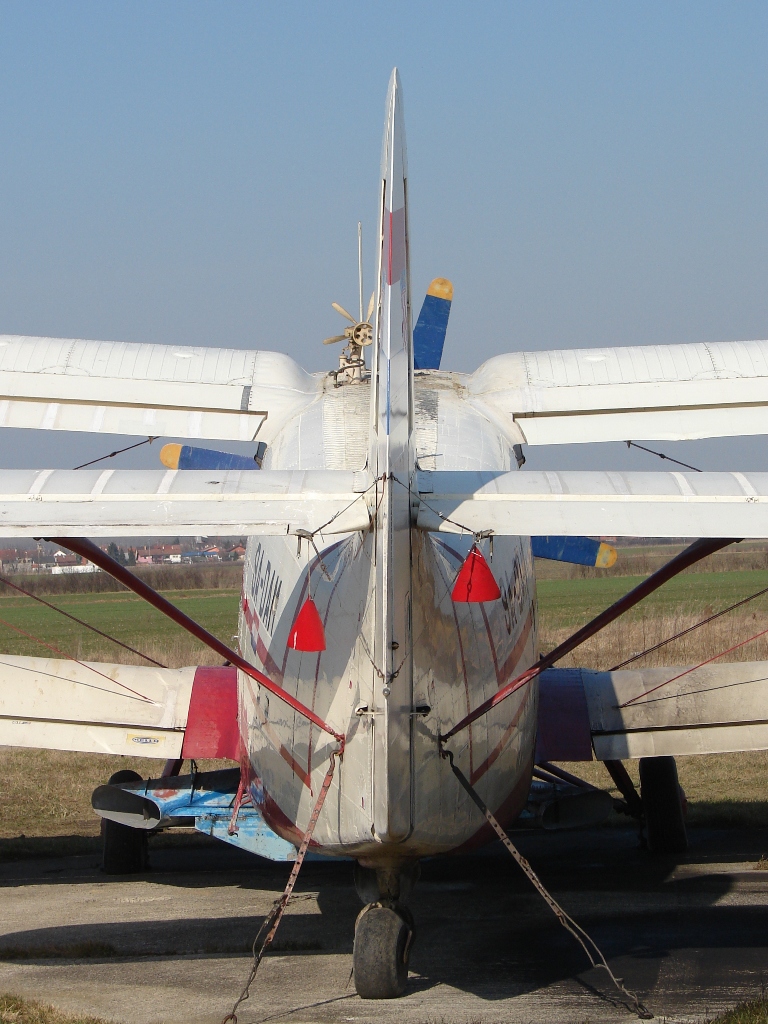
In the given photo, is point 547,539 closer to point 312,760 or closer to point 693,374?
point 693,374

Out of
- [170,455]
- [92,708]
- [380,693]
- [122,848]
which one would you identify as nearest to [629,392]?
[170,455]

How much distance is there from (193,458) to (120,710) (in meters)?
2.86

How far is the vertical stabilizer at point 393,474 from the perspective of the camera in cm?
495

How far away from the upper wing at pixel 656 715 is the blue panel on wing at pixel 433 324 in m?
2.97

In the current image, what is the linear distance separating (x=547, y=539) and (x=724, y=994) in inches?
117

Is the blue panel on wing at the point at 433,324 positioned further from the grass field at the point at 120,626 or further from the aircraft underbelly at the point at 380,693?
the grass field at the point at 120,626

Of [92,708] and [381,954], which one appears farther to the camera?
[92,708]

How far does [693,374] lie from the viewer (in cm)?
873

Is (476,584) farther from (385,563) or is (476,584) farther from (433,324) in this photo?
(433,324)

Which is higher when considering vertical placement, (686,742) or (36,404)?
(36,404)

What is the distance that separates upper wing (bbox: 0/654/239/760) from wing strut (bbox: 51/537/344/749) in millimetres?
3082

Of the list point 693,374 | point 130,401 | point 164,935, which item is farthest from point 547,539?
point 164,935

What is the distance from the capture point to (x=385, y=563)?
4922 millimetres

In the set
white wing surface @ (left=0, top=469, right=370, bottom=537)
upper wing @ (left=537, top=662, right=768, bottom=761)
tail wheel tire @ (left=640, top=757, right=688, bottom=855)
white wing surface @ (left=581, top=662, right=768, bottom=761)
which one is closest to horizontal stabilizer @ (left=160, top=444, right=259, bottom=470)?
white wing surface @ (left=0, top=469, right=370, bottom=537)
